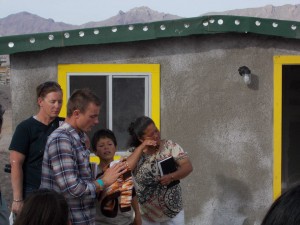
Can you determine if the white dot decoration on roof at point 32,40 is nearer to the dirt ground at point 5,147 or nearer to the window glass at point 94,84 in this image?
the window glass at point 94,84

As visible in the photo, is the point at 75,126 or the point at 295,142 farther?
the point at 295,142

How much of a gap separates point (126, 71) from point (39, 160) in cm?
287

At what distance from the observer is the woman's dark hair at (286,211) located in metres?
1.45

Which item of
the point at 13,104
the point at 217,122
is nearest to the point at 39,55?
the point at 13,104

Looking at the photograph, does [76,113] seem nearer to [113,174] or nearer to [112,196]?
[113,174]

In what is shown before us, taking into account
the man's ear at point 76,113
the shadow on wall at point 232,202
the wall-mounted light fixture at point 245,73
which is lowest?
the shadow on wall at point 232,202

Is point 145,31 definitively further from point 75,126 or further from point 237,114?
point 75,126

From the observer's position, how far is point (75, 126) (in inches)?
150

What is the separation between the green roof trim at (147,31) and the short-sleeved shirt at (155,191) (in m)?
2.14

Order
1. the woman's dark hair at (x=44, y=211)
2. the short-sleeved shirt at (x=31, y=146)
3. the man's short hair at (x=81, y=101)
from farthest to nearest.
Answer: the short-sleeved shirt at (x=31, y=146), the man's short hair at (x=81, y=101), the woman's dark hair at (x=44, y=211)

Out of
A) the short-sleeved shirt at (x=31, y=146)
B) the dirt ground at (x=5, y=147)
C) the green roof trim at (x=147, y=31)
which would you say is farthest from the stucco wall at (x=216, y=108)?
the short-sleeved shirt at (x=31, y=146)

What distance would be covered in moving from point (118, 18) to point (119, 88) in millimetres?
113219

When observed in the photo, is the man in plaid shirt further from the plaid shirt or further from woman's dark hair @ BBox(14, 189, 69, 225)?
woman's dark hair @ BBox(14, 189, 69, 225)

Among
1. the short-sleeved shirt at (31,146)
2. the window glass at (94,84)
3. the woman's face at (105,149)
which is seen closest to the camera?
the short-sleeved shirt at (31,146)
